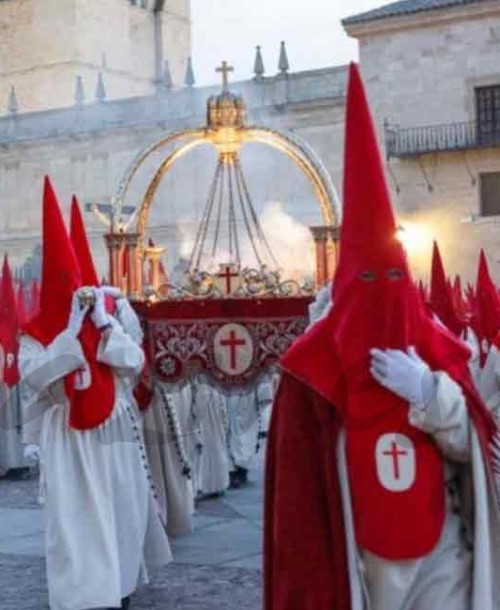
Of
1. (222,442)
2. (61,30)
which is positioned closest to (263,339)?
(222,442)

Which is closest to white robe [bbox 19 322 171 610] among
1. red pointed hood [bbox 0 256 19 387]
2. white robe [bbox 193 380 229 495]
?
white robe [bbox 193 380 229 495]

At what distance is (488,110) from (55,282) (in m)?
27.8

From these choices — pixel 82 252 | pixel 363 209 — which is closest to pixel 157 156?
pixel 82 252

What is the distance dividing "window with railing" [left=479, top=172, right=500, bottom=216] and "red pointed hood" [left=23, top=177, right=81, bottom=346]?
88.1 ft

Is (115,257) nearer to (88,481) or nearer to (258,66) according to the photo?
(88,481)

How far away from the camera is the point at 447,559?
4.06 m

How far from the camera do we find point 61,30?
56.9 m

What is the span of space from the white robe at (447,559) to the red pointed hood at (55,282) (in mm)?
3156

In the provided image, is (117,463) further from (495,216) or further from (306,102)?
(306,102)

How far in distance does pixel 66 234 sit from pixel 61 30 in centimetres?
5128

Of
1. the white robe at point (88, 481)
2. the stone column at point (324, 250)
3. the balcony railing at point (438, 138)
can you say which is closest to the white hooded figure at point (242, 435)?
the stone column at point (324, 250)

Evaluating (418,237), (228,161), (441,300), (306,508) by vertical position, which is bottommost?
(306,508)

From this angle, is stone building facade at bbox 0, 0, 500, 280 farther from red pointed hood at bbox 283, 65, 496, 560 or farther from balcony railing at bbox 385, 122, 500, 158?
red pointed hood at bbox 283, 65, 496, 560

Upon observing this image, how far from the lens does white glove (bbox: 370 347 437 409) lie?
13.1 ft
